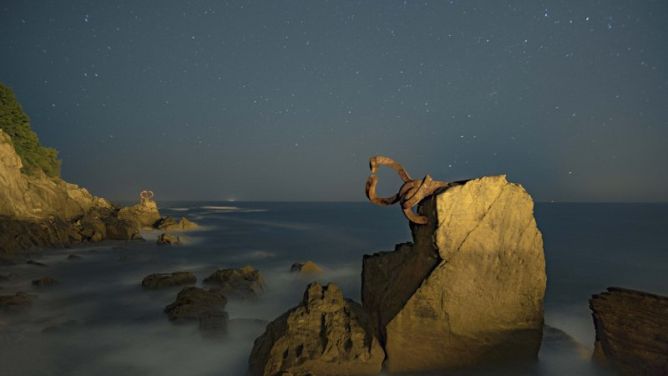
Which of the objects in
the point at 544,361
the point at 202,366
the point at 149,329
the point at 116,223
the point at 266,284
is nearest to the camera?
the point at 544,361

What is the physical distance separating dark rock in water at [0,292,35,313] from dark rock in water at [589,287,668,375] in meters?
14.9

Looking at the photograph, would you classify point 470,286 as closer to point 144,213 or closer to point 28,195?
point 28,195

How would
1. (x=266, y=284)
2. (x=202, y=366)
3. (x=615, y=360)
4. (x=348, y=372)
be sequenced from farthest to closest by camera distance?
1. (x=266, y=284)
2. (x=202, y=366)
3. (x=615, y=360)
4. (x=348, y=372)

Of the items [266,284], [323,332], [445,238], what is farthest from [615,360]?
[266,284]

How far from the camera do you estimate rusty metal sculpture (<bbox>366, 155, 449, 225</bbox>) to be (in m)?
5.65

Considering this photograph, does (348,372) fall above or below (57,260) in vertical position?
above

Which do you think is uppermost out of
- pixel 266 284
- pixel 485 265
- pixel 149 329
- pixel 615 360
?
pixel 485 265

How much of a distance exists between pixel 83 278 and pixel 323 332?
49.5ft

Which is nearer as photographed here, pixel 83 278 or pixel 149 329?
pixel 149 329

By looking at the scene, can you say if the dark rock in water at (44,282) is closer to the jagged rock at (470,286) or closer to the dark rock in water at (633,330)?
the jagged rock at (470,286)

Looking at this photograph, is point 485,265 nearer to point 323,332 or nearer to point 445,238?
point 445,238

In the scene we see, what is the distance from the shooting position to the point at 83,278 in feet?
52.2

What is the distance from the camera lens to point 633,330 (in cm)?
552

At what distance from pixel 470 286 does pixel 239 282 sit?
407 inches
